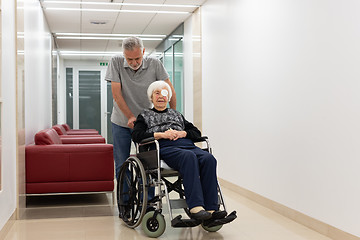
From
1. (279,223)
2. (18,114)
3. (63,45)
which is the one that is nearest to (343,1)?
(279,223)

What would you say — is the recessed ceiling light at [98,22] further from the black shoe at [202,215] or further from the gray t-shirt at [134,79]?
the black shoe at [202,215]

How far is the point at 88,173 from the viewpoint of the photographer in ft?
15.1

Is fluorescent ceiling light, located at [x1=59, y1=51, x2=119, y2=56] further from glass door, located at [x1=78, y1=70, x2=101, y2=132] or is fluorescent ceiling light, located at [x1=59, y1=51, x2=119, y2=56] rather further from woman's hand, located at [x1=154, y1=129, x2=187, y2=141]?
woman's hand, located at [x1=154, y1=129, x2=187, y2=141]

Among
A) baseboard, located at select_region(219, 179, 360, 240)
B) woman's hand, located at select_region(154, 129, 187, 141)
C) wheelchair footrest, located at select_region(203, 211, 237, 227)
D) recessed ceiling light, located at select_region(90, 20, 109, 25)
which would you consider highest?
recessed ceiling light, located at select_region(90, 20, 109, 25)

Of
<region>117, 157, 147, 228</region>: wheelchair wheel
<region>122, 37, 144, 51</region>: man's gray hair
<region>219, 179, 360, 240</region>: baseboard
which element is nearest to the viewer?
<region>219, 179, 360, 240</region>: baseboard

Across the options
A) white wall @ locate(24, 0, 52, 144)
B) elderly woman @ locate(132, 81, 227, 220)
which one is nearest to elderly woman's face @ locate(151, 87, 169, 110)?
elderly woman @ locate(132, 81, 227, 220)

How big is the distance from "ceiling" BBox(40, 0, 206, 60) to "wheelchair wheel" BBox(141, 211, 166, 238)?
4.34 meters

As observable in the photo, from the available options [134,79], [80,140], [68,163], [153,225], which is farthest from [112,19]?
[153,225]

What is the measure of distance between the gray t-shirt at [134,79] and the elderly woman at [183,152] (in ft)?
1.04

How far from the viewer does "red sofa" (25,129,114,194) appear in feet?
14.7

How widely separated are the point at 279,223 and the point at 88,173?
1.94m

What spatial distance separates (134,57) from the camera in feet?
12.3

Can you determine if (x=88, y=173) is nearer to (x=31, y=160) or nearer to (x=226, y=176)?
(x=31, y=160)

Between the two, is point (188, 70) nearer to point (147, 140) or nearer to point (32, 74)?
point (32, 74)
